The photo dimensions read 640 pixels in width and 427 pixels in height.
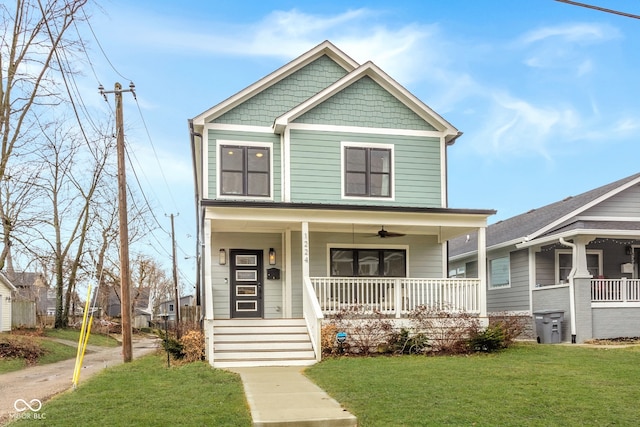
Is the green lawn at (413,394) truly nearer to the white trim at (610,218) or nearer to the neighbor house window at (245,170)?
the neighbor house window at (245,170)

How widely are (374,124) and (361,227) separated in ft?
9.64

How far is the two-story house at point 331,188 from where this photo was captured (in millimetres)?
14359

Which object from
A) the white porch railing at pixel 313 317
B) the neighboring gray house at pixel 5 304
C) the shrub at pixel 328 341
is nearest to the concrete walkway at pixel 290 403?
the white porch railing at pixel 313 317

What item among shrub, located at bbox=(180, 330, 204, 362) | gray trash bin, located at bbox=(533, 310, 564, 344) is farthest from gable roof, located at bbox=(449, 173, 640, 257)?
shrub, located at bbox=(180, 330, 204, 362)

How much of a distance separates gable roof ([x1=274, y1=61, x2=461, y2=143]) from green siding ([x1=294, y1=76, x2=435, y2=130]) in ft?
0.35

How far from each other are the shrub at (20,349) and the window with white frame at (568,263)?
1730cm

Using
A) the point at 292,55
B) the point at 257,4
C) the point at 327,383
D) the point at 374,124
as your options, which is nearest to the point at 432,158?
the point at 374,124

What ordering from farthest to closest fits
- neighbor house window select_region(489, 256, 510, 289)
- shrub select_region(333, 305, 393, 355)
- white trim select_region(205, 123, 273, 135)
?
neighbor house window select_region(489, 256, 510, 289), white trim select_region(205, 123, 273, 135), shrub select_region(333, 305, 393, 355)

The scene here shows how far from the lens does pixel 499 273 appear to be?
19.8 m

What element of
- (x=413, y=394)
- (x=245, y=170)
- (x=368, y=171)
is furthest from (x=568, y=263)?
(x=413, y=394)

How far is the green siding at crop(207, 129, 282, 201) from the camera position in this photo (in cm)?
1494

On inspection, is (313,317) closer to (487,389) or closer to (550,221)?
(487,389)

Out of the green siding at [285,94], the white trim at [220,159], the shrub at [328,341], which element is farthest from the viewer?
the green siding at [285,94]

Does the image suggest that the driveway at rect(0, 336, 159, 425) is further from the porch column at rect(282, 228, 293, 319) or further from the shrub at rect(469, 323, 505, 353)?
the shrub at rect(469, 323, 505, 353)
